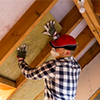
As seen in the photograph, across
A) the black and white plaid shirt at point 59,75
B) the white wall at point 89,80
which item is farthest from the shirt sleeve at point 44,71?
the white wall at point 89,80

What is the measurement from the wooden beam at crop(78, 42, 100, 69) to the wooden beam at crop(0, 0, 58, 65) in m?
2.04

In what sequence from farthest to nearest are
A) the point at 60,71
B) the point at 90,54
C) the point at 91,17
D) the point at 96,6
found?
the point at 90,54
the point at 91,17
the point at 96,6
the point at 60,71

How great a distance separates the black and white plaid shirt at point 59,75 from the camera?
5.09ft

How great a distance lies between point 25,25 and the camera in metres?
1.62

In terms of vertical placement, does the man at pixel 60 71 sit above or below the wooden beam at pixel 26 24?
below

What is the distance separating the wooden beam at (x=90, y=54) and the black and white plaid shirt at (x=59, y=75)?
5.94 feet

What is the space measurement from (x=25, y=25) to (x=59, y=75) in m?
0.62

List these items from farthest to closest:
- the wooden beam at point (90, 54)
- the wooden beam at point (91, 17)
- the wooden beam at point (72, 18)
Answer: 1. the wooden beam at point (90, 54)
2. the wooden beam at point (72, 18)
3. the wooden beam at point (91, 17)

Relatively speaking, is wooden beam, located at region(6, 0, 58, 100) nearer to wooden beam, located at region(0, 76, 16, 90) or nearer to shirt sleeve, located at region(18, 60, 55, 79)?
shirt sleeve, located at region(18, 60, 55, 79)

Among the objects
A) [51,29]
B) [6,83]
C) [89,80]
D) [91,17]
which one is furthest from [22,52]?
[89,80]

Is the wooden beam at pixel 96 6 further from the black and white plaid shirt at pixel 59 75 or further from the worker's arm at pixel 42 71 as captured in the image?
the worker's arm at pixel 42 71

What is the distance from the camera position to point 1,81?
2145 mm

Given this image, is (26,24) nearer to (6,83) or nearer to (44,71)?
(44,71)

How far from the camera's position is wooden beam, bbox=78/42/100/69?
11.1 ft
